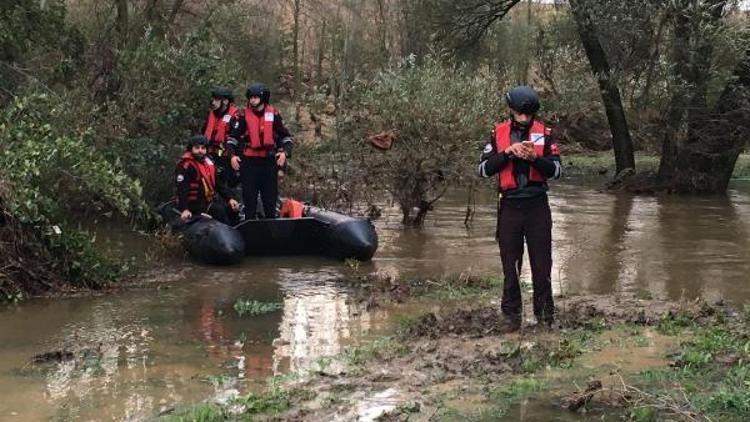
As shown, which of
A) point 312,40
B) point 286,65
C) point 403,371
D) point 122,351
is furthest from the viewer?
point 312,40

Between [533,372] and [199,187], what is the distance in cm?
572

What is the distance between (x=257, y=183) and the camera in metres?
10.5

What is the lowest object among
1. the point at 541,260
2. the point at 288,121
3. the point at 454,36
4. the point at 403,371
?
the point at 403,371

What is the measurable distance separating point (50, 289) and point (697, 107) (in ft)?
41.8

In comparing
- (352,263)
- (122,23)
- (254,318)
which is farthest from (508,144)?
(122,23)

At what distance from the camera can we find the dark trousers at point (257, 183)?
1044 centimetres

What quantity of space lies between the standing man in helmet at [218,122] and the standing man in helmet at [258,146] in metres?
0.80

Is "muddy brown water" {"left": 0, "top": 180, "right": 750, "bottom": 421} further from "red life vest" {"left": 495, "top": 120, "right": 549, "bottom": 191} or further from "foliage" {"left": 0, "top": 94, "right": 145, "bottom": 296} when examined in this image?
"red life vest" {"left": 495, "top": 120, "right": 549, "bottom": 191}

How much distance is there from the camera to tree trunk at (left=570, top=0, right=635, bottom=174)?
17750mm

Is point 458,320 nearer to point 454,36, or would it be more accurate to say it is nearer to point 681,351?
point 681,351

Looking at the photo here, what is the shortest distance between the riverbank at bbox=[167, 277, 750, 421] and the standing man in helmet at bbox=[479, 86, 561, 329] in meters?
0.26

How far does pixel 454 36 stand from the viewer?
829 inches

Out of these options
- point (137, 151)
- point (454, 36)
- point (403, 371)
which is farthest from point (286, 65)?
point (403, 371)

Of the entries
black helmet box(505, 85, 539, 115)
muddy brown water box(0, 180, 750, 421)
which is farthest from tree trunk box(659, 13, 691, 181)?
black helmet box(505, 85, 539, 115)
